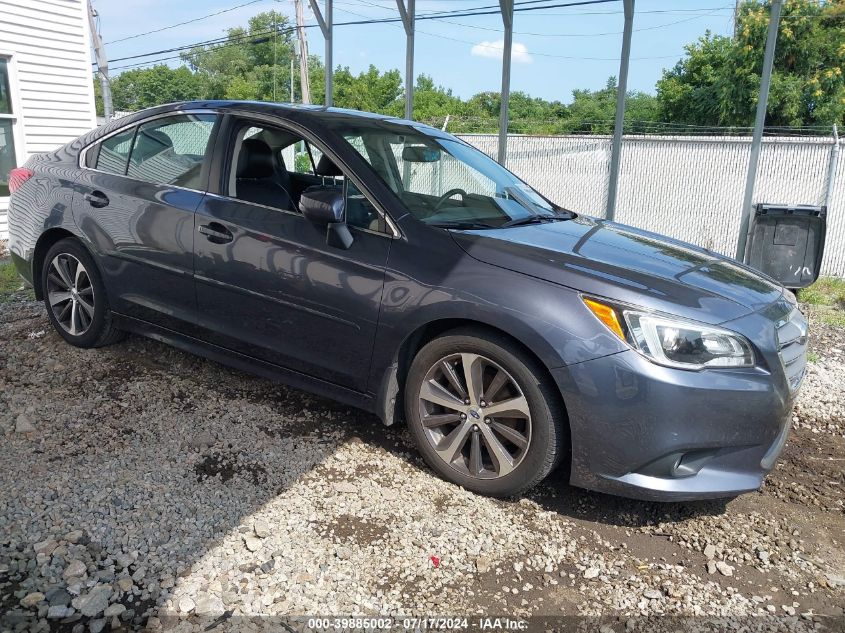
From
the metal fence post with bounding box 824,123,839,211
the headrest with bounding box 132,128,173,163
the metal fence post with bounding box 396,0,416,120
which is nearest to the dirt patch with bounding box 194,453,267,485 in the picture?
the headrest with bounding box 132,128,173,163

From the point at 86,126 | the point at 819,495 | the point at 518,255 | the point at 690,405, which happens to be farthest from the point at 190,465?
the point at 86,126

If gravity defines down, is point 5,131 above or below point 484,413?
above

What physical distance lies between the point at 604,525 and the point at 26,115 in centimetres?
1069

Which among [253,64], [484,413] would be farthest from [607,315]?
[253,64]

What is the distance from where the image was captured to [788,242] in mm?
7262

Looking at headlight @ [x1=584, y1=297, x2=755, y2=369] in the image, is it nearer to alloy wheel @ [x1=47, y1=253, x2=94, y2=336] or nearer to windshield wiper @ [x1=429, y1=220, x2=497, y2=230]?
windshield wiper @ [x1=429, y1=220, x2=497, y2=230]

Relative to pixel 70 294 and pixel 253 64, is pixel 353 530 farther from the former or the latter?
pixel 253 64

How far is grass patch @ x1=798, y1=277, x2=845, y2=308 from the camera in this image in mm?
7927

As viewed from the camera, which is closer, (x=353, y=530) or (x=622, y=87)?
(x=353, y=530)

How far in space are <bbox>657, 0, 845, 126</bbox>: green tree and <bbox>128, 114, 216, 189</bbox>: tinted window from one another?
24.6m

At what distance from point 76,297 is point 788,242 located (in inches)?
265

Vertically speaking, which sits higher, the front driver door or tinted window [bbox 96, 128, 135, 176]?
tinted window [bbox 96, 128, 135, 176]

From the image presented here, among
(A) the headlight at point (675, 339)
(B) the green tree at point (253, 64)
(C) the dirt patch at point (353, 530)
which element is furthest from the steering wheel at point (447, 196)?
(B) the green tree at point (253, 64)

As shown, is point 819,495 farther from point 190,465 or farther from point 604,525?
point 190,465
